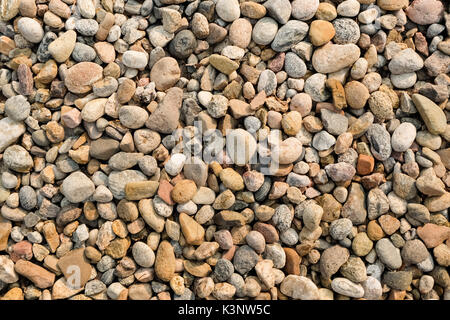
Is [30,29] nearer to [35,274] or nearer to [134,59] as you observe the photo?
[134,59]

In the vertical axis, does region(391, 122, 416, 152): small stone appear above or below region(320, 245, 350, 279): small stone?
above

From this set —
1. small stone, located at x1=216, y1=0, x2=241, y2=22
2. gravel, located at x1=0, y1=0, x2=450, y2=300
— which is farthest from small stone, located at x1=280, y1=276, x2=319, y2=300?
small stone, located at x1=216, y1=0, x2=241, y2=22

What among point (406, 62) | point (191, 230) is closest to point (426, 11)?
point (406, 62)

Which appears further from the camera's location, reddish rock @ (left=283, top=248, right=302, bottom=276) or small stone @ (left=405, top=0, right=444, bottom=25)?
small stone @ (left=405, top=0, right=444, bottom=25)

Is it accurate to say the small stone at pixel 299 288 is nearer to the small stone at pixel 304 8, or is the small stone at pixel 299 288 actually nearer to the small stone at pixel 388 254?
the small stone at pixel 388 254

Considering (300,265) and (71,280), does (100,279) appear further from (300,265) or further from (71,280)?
(300,265)

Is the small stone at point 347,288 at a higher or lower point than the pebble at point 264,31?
lower

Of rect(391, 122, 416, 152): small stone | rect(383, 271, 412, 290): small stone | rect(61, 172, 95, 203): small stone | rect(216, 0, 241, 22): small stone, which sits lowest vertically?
rect(383, 271, 412, 290): small stone

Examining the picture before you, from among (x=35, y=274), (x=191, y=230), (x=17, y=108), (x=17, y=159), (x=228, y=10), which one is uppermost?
(x=228, y=10)

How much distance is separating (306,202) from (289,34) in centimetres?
58

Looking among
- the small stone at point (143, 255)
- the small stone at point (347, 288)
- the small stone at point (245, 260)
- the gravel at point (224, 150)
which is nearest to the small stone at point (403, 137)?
the gravel at point (224, 150)

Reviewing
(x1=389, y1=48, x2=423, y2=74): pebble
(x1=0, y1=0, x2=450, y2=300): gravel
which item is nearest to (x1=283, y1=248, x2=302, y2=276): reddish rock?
(x1=0, y1=0, x2=450, y2=300): gravel

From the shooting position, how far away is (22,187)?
1.35 metres

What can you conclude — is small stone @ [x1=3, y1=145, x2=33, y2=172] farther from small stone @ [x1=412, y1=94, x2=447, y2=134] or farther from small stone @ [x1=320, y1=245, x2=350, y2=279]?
small stone @ [x1=412, y1=94, x2=447, y2=134]
